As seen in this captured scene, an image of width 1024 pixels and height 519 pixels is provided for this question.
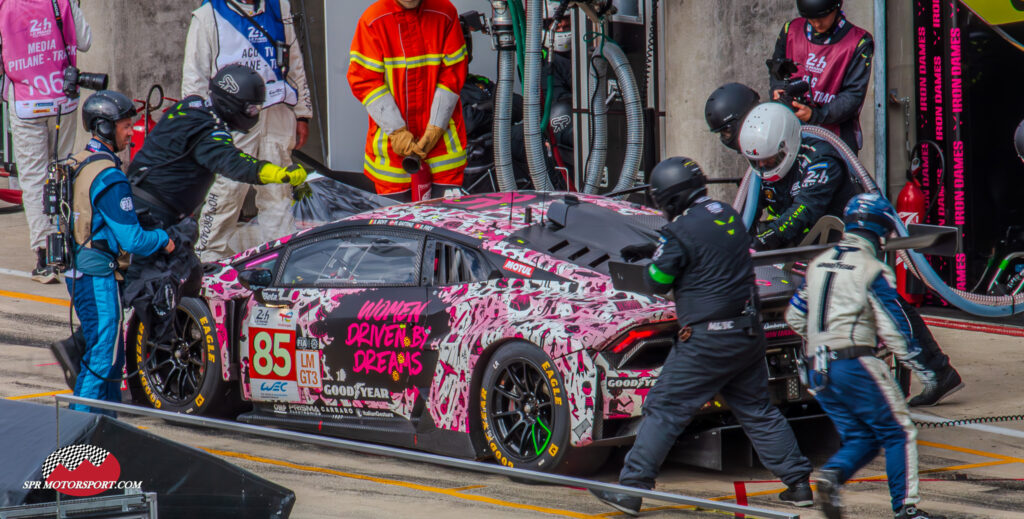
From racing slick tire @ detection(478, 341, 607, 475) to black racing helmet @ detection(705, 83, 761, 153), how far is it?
2.26 m

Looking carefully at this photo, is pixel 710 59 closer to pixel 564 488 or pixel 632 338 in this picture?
pixel 632 338

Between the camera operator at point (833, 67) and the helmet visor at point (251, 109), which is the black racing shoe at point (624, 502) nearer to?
the helmet visor at point (251, 109)

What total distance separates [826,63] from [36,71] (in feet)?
21.4

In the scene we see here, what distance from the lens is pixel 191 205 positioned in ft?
25.7

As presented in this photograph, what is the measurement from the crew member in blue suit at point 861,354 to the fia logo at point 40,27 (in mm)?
7682

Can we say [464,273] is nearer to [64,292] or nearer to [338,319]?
[338,319]

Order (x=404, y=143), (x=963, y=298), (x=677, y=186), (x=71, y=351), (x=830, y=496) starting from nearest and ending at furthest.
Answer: (x=830, y=496) < (x=677, y=186) < (x=71, y=351) < (x=963, y=298) < (x=404, y=143)

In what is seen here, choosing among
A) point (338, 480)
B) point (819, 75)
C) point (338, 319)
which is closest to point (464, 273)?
point (338, 319)

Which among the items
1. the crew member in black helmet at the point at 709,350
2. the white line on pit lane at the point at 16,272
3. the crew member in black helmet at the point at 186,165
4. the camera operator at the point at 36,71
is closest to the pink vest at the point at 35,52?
the camera operator at the point at 36,71

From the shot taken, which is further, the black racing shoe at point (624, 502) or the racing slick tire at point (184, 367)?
the racing slick tire at point (184, 367)

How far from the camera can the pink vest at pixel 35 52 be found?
11.0 meters

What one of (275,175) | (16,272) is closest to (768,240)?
(275,175)

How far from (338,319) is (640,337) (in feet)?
6.32

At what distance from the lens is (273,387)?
24.9 feet
